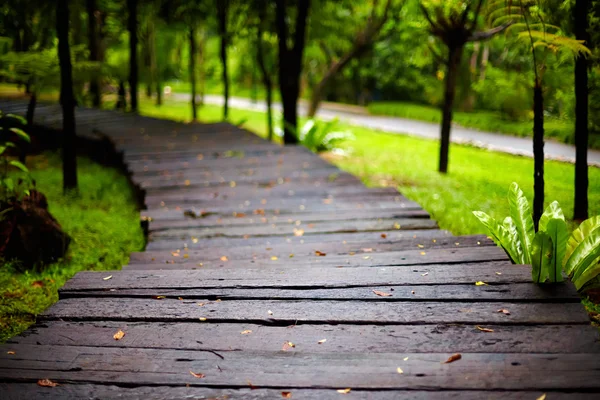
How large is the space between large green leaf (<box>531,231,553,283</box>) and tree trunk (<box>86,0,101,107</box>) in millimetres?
11364

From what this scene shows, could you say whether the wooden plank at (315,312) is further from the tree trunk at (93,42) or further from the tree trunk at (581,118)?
the tree trunk at (93,42)

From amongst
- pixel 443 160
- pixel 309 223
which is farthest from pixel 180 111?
pixel 309 223

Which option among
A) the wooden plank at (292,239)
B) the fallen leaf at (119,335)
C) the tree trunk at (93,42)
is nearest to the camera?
the fallen leaf at (119,335)

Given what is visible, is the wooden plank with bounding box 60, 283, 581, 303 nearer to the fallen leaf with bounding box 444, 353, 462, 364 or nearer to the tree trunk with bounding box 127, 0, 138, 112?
the fallen leaf with bounding box 444, 353, 462, 364

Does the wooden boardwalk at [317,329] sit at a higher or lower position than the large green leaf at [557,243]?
lower

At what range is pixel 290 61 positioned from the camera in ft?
33.2

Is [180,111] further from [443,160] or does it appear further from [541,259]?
[541,259]

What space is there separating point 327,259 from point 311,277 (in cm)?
62

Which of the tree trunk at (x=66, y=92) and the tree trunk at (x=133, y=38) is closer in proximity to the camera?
the tree trunk at (x=66, y=92)

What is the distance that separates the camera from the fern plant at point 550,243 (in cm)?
259

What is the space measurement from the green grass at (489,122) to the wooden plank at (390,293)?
2443 mm

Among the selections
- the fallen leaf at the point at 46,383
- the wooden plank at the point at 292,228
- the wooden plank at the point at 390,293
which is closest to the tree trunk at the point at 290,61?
the wooden plank at the point at 292,228

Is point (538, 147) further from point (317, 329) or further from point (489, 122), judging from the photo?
point (489, 122)

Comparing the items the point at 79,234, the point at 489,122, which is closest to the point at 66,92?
the point at 79,234
